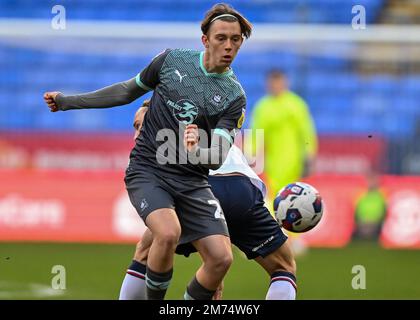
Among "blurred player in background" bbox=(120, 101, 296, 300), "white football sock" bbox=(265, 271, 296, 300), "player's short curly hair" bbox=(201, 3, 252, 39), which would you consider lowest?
"white football sock" bbox=(265, 271, 296, 300)

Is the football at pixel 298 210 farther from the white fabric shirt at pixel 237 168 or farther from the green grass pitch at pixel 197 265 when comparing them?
the green grass pitch at pixel 197 265

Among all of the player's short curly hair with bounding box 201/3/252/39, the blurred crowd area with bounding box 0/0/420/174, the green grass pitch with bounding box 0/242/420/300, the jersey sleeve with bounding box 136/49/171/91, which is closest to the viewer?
the player's short curly hair with bounding box 201/3/252/39

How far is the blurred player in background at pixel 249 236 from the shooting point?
6086 mm

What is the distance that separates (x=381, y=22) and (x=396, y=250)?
170 inches

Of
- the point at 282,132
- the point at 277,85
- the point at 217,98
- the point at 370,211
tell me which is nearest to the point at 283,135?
the point at 282,132

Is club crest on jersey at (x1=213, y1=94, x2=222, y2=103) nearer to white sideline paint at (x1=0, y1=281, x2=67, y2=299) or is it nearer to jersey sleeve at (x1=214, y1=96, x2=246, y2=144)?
jersey sleeve at (x1=214, y1=96, x2=246, y2=144)

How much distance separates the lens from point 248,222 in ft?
20.1

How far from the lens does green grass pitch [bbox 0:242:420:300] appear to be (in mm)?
8125

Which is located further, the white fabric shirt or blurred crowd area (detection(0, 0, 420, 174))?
blurred crowd area (detection(0, 0, 420, 174))

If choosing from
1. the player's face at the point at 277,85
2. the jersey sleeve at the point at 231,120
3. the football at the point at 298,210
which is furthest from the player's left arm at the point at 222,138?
the player's face at the point at 277,85

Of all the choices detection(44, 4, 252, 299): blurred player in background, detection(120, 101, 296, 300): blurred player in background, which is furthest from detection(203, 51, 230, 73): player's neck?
detection(120, 101, 296, 300): blurred player in background

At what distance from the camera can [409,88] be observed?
1455cm

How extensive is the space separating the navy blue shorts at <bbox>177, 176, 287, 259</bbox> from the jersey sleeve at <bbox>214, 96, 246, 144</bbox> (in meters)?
0.51

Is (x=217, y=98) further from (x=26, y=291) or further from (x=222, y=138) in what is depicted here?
(x=26, y=291)
